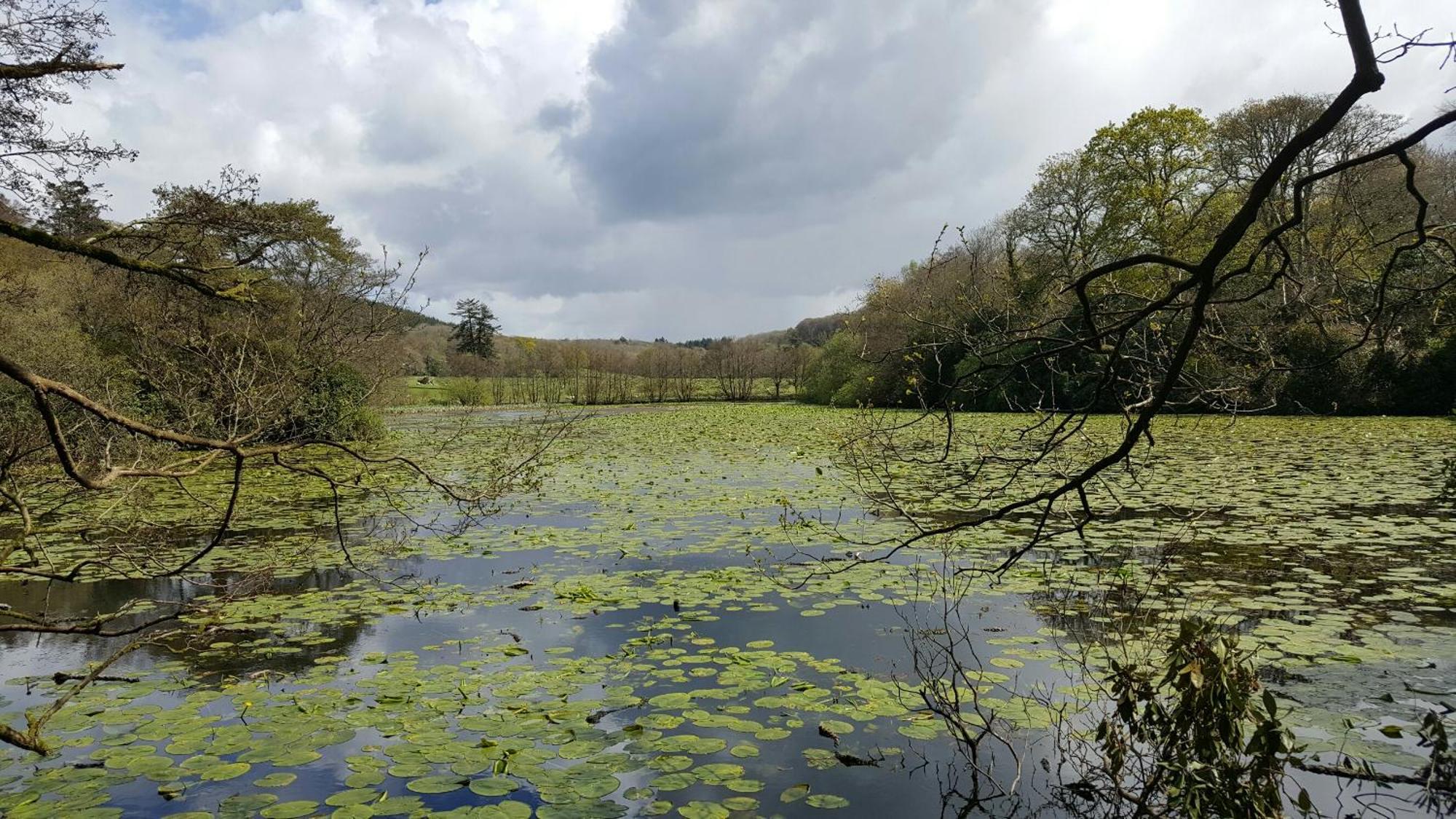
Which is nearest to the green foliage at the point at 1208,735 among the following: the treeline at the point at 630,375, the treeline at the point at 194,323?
the treeline at the point at 194,323

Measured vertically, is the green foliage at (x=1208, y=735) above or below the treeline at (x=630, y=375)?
below

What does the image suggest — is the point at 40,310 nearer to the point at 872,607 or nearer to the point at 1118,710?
the point at 872,607

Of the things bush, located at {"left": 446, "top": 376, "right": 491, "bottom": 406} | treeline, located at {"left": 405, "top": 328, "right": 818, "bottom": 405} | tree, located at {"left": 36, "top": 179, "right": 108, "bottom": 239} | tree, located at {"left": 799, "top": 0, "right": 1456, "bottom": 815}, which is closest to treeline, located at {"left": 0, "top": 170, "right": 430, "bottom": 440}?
tree, located at {"left": 36, "top": 179, "right": 108, "bottom": 239}

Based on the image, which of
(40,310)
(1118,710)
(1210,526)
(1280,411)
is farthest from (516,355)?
(1118,710)

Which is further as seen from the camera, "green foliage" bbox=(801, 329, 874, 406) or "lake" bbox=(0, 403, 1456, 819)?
"green foliage" bbox=(801, 329, 874, 406)

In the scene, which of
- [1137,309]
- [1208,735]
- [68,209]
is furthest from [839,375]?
[1137,309]

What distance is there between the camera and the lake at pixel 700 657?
3.31 meters

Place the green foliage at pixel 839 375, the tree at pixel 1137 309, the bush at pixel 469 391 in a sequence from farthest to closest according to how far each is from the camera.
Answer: the bush at pixel 469 391 → the green foliage at pixel 839 375 → the tree at pixel 1137 309

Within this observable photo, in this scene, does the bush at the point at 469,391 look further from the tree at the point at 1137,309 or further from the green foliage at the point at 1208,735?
the green foliage at the point at 1208,735

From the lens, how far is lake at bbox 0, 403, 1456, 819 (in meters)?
3.31

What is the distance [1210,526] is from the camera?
25.5 feet

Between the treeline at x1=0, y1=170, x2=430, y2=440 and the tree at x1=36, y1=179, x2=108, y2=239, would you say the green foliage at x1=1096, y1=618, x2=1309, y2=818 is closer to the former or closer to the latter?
the treeline at x1=0, y1=170, x2=430, y2=440

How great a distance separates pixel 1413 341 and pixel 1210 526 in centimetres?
1427

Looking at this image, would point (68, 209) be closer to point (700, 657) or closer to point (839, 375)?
point (700, 657)
